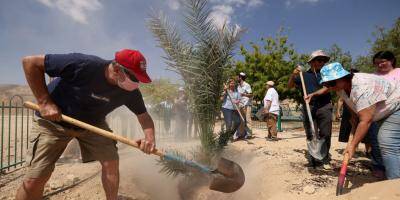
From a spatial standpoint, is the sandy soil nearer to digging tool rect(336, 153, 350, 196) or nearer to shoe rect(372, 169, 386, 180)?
digging tool rect(336, 153, 350, 196)

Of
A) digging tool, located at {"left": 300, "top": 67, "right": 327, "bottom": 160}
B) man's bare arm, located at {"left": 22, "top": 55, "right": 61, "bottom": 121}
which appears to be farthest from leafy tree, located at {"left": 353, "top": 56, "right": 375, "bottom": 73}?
man's bare arm, located at {"left": 22, "top": 55, "right": 61, "bottom": 121}

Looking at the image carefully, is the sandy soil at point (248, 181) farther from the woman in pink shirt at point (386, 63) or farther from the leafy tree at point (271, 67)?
the leafy tree at point (271, 67)

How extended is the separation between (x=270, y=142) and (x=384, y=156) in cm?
453

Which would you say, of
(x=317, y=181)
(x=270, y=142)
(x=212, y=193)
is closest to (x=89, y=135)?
(x=212, y=193)

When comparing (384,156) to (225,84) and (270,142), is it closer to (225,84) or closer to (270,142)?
(225,84)

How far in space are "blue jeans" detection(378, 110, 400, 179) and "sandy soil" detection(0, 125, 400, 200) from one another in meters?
0.24

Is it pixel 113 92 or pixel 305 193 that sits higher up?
pixel 113 92

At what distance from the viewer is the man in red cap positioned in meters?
2.96

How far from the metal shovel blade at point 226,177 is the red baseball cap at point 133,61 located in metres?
1.41

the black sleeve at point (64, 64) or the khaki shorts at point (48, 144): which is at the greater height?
the black sleeve at point (64, 64)

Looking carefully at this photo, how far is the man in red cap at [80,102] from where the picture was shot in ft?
9.70

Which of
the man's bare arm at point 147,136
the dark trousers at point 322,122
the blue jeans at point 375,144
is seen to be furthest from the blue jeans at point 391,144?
the man's bare arm at point 147,136

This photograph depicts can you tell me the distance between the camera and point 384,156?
3590 millimetres

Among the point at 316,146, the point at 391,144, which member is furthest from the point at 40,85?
the point at 316,146
